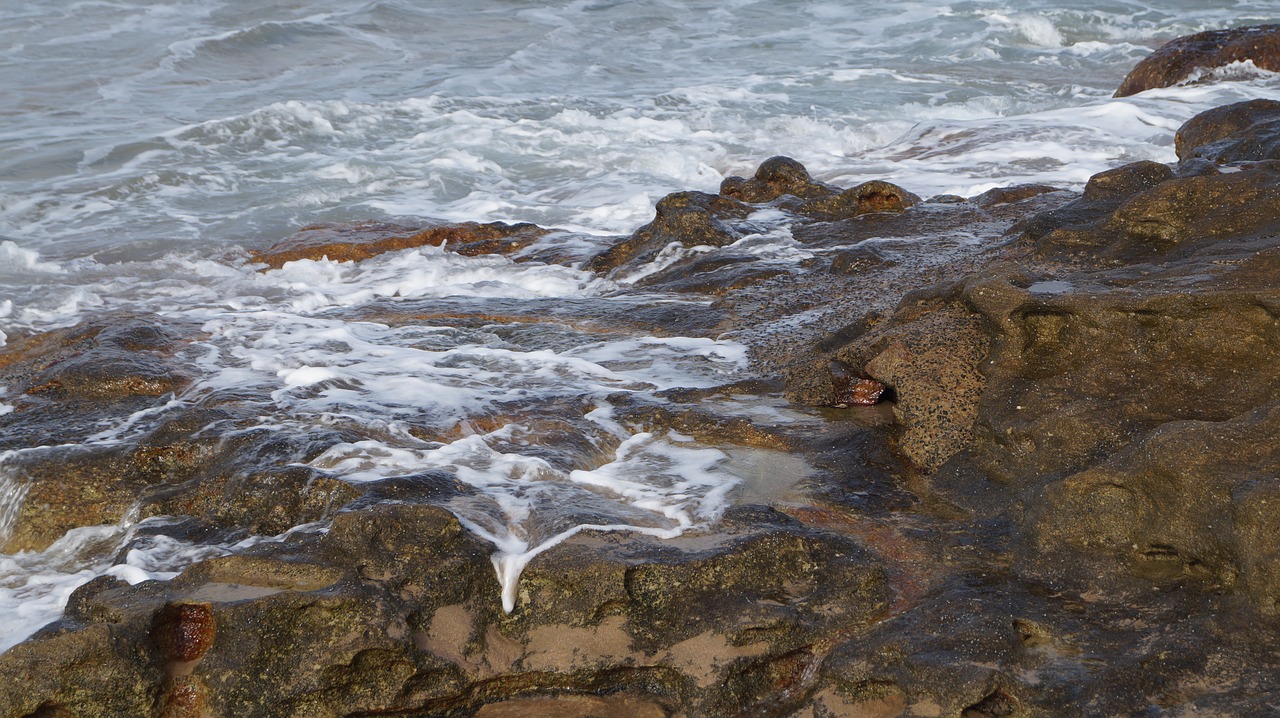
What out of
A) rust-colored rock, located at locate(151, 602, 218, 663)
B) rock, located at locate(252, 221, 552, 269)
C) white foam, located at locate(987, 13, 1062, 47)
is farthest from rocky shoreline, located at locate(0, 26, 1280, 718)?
white foam, located at locate(987, 13, 1062, 47)

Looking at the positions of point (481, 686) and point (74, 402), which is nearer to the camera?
point (481, 686)

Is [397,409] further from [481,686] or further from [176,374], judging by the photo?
[481,686]

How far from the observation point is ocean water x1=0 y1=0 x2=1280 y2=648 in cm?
434

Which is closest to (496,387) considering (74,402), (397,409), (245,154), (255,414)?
(397,409)

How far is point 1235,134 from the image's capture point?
689 centimetres

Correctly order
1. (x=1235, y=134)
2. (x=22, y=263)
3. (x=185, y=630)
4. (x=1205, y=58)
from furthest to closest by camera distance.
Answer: (x=1205, y=58)
(x=22, y=263)
(x=1235, y=134)
(x=185, y=630)

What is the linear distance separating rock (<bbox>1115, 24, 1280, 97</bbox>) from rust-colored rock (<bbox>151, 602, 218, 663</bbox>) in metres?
12.3

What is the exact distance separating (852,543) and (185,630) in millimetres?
1972

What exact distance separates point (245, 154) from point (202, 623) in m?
10.1

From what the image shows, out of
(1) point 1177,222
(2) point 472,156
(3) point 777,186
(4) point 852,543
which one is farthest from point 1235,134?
(2) point 472,156

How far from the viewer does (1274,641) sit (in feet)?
9.06

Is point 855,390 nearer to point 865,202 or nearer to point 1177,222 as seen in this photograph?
point 1177,222

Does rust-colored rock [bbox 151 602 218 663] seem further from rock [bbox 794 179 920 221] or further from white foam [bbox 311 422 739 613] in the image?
rock [bbox 794 179 920 221]

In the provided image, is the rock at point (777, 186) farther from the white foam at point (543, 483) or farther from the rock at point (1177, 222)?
the white foam at point (543, 483)
